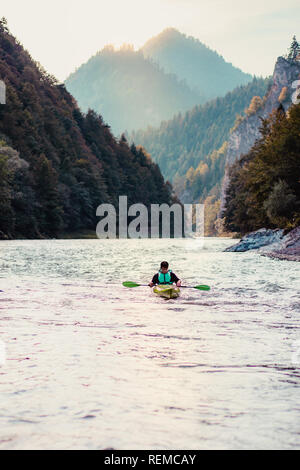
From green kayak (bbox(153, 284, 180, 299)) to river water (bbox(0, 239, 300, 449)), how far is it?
0.28 meters

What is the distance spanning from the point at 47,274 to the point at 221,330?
1540cm

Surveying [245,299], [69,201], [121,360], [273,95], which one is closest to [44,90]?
[69,201]

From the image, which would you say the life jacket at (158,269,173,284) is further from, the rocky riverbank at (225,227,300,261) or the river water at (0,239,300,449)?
the rocky riverbank at (225,227,300,261)

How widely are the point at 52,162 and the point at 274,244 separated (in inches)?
2406

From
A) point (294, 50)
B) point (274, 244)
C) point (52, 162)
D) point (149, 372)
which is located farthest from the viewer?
point (294, 50)

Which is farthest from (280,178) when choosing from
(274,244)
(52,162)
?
(52,162)

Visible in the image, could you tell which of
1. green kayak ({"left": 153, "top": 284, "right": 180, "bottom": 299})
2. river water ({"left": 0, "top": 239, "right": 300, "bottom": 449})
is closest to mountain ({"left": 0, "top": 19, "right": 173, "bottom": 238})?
green kayak ({"left": 153, "top": 284, "right": 180, "bottom": 299})

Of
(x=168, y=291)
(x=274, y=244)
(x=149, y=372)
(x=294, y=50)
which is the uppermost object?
(x=294, y=50)

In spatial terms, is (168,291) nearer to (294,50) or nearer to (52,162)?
(52,162)

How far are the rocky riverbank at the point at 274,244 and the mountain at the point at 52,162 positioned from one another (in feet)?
94.9

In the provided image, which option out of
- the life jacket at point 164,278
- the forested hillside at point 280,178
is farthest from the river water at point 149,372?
the forested hillside at point 280,178

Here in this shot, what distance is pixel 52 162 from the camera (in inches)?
3848

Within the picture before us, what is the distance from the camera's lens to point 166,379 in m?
8.00
